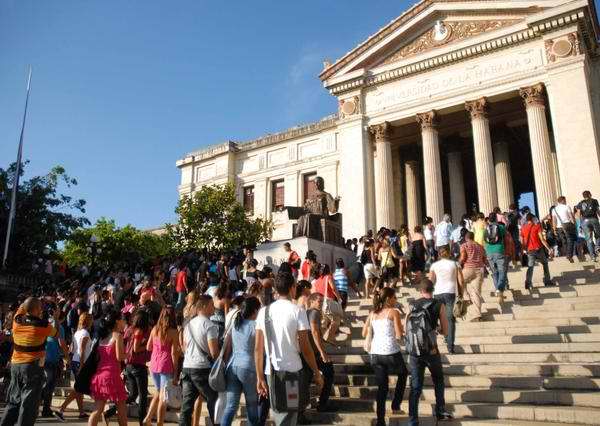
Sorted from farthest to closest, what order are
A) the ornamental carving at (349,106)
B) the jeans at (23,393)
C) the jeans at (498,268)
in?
1. the ornamental carving at (349,106)
2. the jeans at (498,268)
3. the jeans at (23,393)

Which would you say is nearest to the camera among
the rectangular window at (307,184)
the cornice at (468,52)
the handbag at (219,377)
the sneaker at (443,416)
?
the handbag at (219,377)

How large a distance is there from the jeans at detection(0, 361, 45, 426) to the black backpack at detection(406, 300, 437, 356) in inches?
167

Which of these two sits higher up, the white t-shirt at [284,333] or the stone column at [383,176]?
the stone column at [383,176]

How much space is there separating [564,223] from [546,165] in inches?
402

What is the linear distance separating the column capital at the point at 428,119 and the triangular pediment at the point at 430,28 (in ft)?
10.6

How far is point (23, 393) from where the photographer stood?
577cm

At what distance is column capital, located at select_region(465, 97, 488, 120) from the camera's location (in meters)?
23.9

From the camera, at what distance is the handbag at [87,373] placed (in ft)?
19.7

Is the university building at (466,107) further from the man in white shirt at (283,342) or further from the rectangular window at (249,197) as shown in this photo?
the man in white shirt at (283,342)

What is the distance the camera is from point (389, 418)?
19.9 ft

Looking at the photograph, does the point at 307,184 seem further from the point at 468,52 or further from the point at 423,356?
the point at 423,356

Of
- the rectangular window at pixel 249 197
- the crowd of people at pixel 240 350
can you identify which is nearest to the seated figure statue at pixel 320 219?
the crowd of people at pixel 240 350

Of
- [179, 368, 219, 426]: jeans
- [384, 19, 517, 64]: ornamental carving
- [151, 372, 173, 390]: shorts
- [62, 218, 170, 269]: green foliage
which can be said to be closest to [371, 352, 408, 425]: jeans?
[179, 368, 219, 426]: jeans

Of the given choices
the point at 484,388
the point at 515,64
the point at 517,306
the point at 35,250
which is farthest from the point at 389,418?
the point at 35,250
